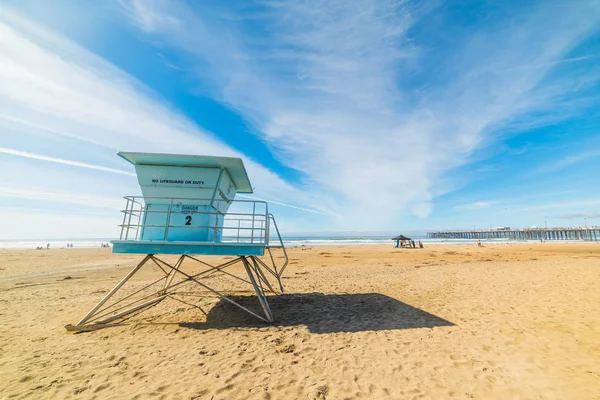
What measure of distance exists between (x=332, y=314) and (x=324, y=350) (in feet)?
9.59

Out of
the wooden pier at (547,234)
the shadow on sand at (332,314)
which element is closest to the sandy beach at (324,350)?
the shadow on sand at (332,314)

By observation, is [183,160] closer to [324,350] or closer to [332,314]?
[324,350]

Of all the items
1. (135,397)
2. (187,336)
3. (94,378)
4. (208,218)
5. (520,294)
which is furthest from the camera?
(520,294)

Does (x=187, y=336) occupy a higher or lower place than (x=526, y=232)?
lower

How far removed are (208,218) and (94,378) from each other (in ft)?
15.4

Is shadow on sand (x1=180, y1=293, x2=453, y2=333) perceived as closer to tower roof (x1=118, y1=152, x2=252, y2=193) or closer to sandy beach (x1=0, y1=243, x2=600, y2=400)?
sandy beach (x1=0, y1=243, x2=600, y2=400)

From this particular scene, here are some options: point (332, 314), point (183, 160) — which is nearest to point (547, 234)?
point (332, 314)

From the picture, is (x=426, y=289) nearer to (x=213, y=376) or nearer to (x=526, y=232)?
(x=213, y=376)

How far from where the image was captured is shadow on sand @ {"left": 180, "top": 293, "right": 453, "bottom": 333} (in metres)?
7.73

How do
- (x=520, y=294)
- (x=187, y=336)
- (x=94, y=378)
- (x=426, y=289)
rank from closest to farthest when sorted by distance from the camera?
(x=94, y=378), (x=187, y=336), (x=520, y=294), (x=426, y=289)

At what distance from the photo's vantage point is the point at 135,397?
170 inches

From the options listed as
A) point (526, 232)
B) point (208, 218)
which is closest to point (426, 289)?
point (208, 218)

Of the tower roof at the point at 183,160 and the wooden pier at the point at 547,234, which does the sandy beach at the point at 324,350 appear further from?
the wooden pier at the point at 547,234

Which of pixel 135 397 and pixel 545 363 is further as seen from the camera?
pixel 545 363
